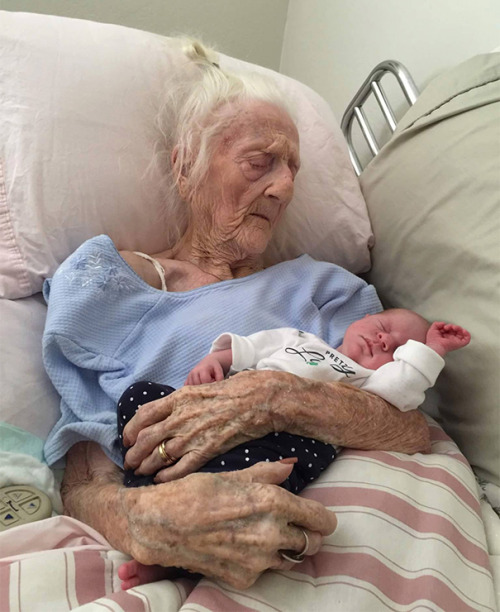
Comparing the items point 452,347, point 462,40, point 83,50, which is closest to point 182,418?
point 452,347

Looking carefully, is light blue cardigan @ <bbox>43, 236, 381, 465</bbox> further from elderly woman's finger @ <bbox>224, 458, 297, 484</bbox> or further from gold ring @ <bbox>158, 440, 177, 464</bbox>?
elderly woman's finger @ <bbox>224, 458, 297, 484</bbox>

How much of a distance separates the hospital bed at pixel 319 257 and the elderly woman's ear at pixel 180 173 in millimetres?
50

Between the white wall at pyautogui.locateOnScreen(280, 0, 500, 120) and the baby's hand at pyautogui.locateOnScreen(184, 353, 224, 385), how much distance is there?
4.04 feet

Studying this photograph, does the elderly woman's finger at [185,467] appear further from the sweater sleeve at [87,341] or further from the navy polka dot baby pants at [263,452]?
the sweater sleeve at [87,341]

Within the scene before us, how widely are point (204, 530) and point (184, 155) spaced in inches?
38.8

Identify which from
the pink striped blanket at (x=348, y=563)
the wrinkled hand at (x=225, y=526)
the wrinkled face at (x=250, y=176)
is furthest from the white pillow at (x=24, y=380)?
the wrinkled face at (x=250, y=176)

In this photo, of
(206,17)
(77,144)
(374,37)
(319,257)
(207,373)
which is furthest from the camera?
(206,17)

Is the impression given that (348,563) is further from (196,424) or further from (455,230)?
(455,230)

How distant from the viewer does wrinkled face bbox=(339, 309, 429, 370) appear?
1168mm

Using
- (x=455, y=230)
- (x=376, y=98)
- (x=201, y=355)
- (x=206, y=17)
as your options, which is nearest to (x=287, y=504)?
(x=201, y=355)

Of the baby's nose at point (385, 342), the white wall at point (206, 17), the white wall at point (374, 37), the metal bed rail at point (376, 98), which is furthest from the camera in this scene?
the white wall at point (206, 17)

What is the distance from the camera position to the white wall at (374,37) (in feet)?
5.29

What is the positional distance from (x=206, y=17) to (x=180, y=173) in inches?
56.4

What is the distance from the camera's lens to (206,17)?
8.14 feet
